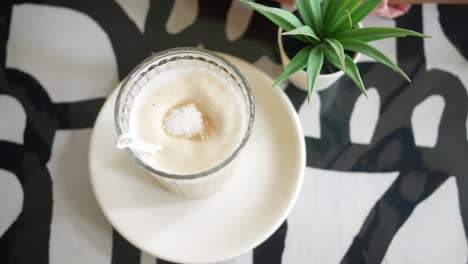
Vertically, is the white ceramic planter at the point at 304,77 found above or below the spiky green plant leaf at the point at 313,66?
below

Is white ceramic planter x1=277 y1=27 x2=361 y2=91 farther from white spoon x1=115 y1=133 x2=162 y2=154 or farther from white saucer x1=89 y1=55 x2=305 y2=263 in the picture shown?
white spoon x1=115 y1=133 x2=162 y2=154

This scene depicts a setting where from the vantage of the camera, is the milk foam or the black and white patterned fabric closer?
the milk foam

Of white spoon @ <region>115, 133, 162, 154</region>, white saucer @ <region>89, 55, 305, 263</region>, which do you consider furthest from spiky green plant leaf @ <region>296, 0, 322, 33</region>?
white spoon @ <region>115, 133, 162, 154</region>

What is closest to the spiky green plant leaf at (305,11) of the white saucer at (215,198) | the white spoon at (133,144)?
the white saucer at (215,198)

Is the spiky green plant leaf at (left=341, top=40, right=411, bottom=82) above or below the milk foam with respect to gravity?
above

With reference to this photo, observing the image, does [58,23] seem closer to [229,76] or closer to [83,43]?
[83,43]

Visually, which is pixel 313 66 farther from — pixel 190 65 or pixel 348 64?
pixel 190 65

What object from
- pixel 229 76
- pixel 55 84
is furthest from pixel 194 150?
pixel 55 84

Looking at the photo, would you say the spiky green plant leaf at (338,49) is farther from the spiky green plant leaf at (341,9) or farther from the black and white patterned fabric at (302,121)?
the black and white patterned fabric at (302,121)
